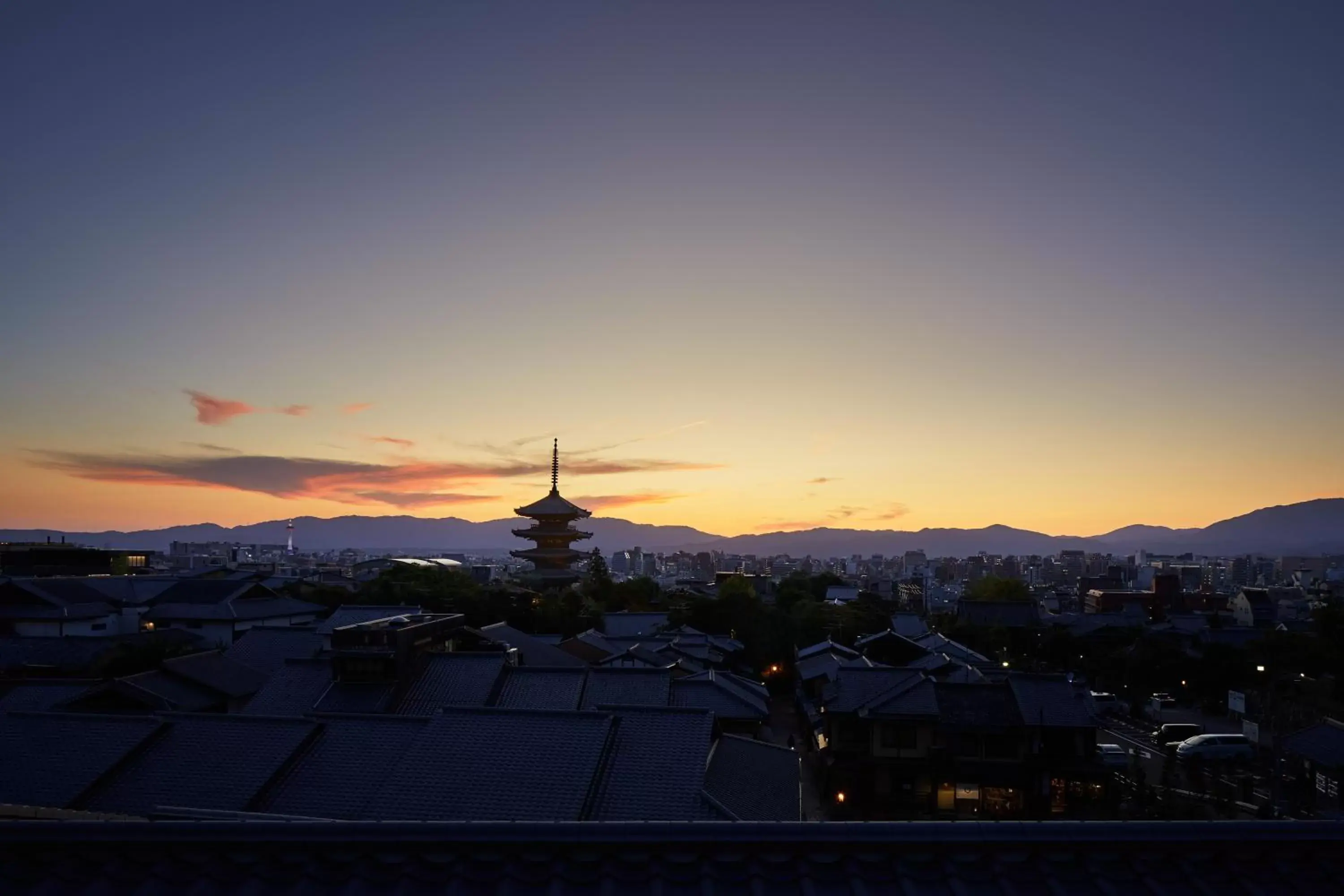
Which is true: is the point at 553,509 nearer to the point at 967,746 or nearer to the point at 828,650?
the point at 828,650

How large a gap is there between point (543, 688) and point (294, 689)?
6848mm

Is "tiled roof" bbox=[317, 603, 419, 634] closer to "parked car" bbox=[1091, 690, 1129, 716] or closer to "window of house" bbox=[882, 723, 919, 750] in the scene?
"window of house" bbox=[882, 723, 919, 750]

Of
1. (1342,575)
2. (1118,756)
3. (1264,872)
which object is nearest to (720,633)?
(1118,756)

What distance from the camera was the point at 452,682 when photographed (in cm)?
2131

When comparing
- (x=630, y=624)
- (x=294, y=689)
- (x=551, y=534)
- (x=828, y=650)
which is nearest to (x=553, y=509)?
(x=551, y=534)

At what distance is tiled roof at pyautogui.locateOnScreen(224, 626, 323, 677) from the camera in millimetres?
27703

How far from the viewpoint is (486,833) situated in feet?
9.91

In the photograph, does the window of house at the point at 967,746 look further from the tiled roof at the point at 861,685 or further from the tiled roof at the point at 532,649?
the tiled roof at the point at 532,649

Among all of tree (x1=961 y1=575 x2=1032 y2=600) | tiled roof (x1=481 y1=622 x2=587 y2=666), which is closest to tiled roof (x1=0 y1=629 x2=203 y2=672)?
tiled roof (x1=481 y1=622 x2=587 y2=666)

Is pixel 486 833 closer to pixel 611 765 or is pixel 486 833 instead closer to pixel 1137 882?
pixel 1137 882

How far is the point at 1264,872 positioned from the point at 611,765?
1250 centimetres

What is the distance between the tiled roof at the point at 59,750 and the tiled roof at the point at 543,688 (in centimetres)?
779

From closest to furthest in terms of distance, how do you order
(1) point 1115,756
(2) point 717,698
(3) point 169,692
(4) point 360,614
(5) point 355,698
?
(5) point 355,698, (2) point 717,698, (3) point 169,692, (1) point 1115,756, (4) point 360,614

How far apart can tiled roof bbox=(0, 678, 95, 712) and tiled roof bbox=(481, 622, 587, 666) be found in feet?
40.9
